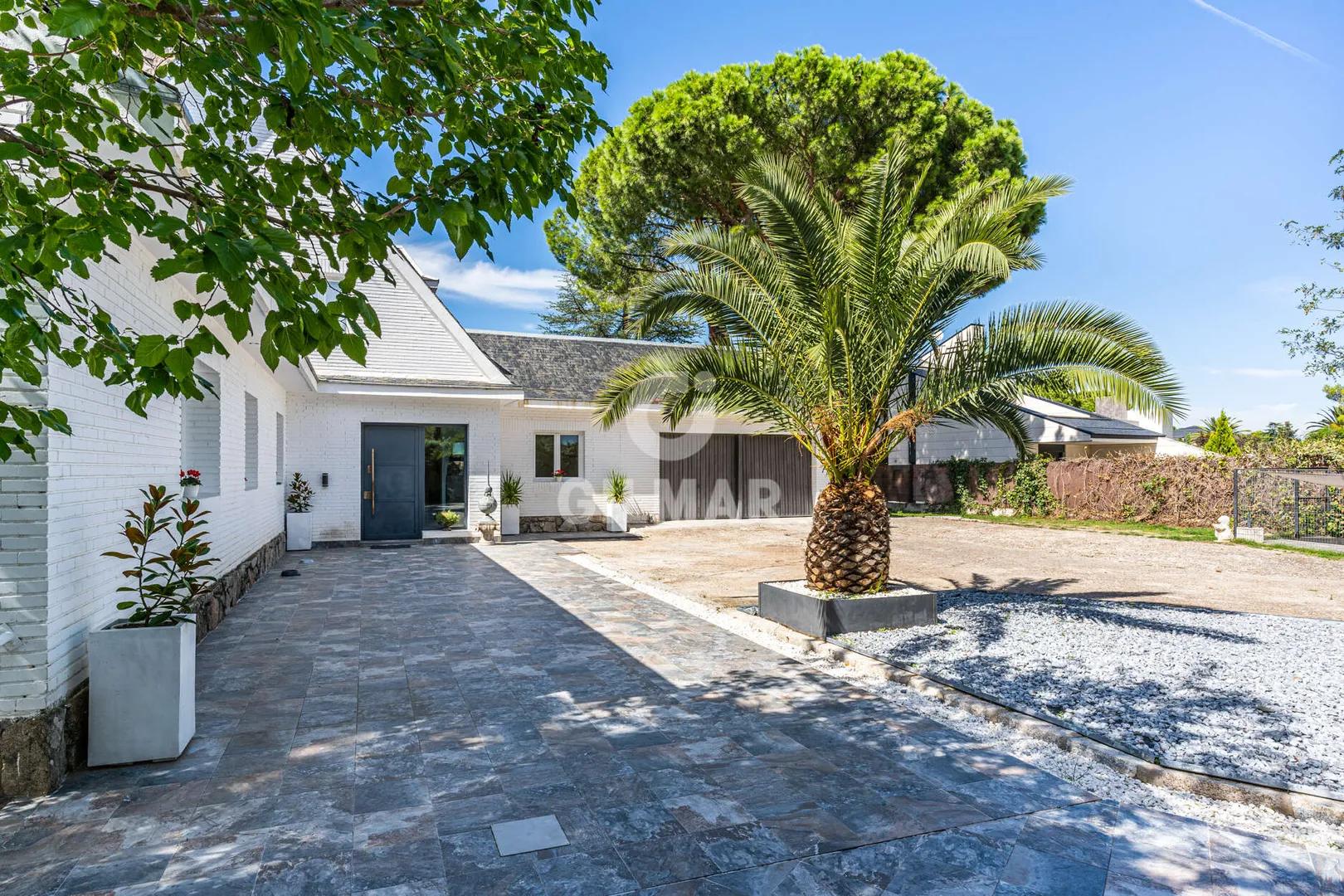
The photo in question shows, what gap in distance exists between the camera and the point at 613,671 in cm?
595

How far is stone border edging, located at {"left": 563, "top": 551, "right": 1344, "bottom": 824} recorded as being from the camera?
3607mm

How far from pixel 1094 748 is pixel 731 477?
1664 cm

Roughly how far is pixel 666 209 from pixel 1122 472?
14.8 meters

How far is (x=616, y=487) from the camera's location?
18094 millimetres

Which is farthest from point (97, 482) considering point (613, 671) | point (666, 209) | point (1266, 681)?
point (666, 209)

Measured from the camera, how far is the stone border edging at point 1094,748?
361cm

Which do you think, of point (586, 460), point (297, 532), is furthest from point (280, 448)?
point (586, 460)

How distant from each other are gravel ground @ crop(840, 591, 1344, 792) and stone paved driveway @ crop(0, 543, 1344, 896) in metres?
0.89

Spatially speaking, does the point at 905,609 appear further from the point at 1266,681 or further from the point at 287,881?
the point at 287,881

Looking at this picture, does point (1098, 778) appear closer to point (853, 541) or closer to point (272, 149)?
point (853, 541)

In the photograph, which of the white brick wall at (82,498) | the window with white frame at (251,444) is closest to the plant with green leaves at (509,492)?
the window with white frame at (251,444)

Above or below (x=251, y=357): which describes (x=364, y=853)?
below

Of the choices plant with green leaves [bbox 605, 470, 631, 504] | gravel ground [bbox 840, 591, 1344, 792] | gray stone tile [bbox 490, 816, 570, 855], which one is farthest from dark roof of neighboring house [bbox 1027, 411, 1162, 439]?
gray stone tile [bbox 490, 816, 570, 855]

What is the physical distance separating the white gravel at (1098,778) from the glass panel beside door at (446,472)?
34.5 ft
